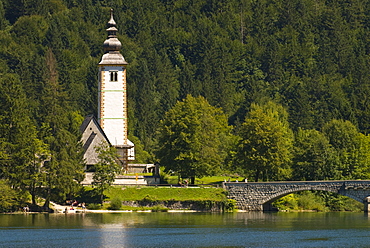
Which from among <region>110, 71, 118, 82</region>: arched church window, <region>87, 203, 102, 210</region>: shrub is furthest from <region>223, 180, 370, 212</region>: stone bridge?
<region>110, 71, 118, 82</region>: arched church window

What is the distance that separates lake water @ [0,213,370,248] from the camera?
7475cm

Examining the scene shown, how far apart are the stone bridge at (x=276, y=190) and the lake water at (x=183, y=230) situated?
2.33m

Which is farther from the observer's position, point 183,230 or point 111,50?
point 111,50

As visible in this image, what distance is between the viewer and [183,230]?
8262 centimetres

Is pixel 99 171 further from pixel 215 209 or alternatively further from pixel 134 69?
pixel 134 69

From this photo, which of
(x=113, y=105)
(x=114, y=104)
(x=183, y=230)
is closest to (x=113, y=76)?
(x=114, y=104)

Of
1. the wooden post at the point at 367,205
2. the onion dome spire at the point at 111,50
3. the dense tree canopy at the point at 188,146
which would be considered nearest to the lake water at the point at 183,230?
the wooden post at the point at 367,205

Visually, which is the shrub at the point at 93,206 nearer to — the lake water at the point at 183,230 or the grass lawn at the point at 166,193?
the grass lawn at the point at 166,193

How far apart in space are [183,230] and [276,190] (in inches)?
785

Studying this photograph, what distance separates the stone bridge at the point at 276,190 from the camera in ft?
320

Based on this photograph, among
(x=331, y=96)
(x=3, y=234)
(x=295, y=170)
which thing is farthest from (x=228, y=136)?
(x=3, y=234)

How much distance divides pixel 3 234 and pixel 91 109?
8354cm

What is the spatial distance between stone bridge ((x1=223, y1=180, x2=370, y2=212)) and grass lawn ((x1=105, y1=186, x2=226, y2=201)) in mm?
1607

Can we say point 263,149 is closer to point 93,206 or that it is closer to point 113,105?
point 113,105
